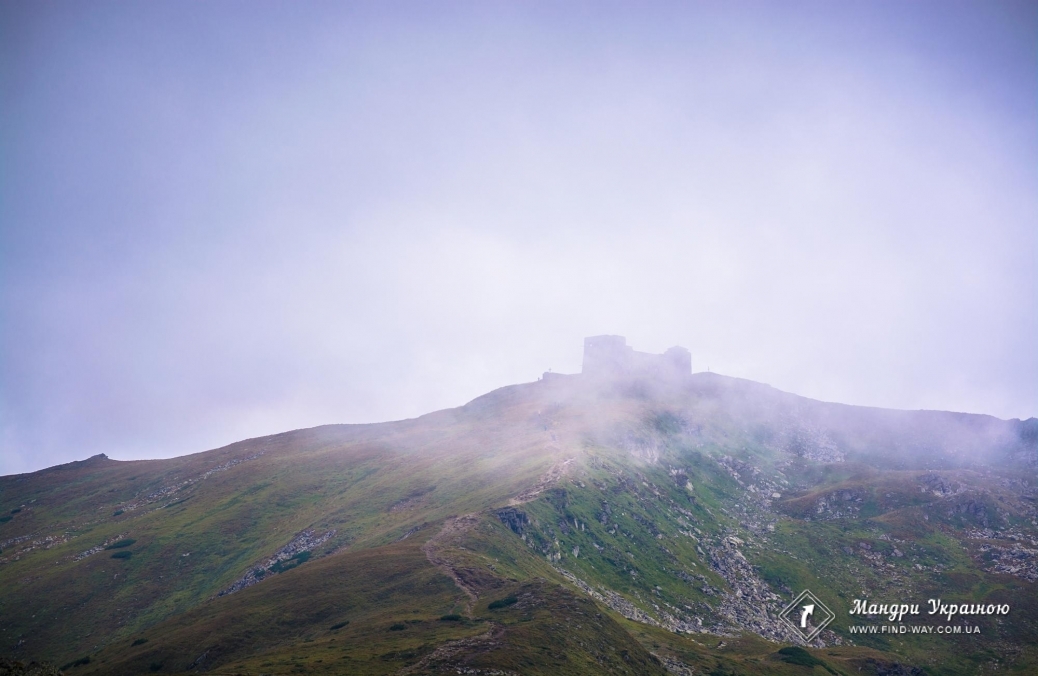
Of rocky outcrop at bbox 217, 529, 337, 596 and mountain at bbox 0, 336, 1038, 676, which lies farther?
rocky outcrop at bbox 217, 529, 337, 596

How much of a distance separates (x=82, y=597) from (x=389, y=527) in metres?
60.3

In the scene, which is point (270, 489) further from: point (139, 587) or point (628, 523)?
point (628, 523)

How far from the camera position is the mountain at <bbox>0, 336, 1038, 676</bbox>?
75562mm

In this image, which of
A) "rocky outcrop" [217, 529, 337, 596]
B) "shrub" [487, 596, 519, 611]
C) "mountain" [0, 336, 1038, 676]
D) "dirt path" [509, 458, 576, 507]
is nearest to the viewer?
"mountain" [0, 336, 1038, 676]

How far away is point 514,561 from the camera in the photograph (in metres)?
101

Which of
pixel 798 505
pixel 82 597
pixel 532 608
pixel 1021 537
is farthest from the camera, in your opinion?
pixel 798 505

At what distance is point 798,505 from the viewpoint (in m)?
174

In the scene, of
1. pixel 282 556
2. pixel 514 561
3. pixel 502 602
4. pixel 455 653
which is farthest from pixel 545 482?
pixel 455 653

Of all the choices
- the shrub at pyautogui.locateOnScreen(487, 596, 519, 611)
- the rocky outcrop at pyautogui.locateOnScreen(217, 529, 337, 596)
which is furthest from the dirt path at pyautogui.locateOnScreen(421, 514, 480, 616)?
the rocky outcrop at pyautogui.locateOnScreen(217, 529, 337, 596)

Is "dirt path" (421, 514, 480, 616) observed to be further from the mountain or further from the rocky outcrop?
the rocky outcrop

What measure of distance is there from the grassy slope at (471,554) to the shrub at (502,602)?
1.42m

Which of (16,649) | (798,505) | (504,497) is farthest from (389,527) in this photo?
(798,505)

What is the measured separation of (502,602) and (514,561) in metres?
23.0

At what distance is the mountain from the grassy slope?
1.80ft
